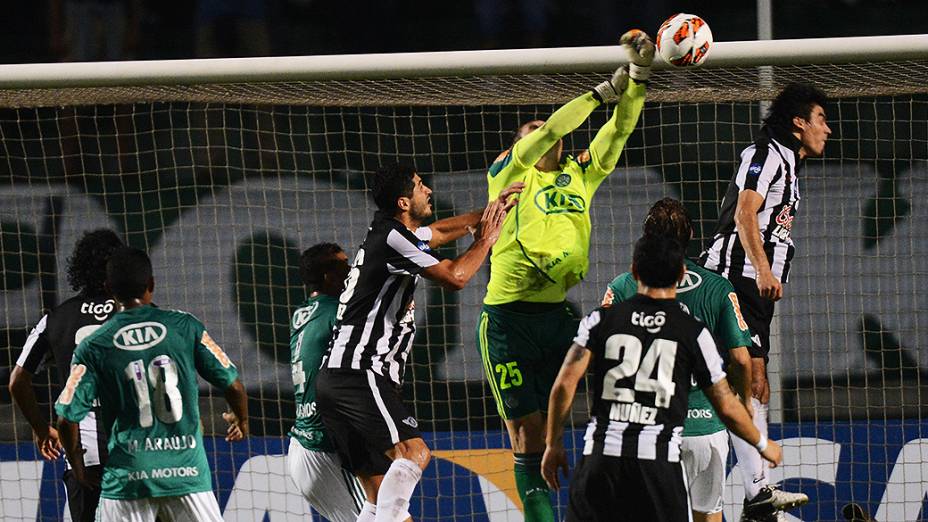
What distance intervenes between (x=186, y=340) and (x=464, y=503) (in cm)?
320

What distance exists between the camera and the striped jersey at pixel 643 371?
5.11m

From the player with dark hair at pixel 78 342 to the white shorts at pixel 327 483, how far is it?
0.98m

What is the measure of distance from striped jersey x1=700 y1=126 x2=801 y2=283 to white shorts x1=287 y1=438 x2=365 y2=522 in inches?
84.3

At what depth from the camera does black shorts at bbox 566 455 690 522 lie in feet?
16.7

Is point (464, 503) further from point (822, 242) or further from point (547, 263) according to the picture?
point (822, 242)

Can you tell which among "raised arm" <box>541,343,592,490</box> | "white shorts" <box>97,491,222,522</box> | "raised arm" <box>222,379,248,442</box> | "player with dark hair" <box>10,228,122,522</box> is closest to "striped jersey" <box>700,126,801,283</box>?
"raised arm" <box>541,343,592,490</box>

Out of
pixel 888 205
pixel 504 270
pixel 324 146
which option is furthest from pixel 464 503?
pixel 888 205

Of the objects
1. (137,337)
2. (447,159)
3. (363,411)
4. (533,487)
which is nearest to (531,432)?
(533,487)

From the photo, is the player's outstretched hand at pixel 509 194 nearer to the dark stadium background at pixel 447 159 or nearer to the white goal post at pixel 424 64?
the white goal post at pixel 424 64

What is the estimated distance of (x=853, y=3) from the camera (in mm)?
11094

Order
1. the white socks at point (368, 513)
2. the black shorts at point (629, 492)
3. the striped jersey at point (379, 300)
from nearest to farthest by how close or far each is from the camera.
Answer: the black shorts at point (629, 492) → the striped jersey at point (379, 300) → the white socks at point (368, 513)

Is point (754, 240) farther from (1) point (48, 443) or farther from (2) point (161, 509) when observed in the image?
(1) point (48, 443)

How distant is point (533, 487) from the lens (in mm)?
6605

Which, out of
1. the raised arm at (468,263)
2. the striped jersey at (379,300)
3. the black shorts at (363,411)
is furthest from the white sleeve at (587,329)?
the black shorts at (363,411)
